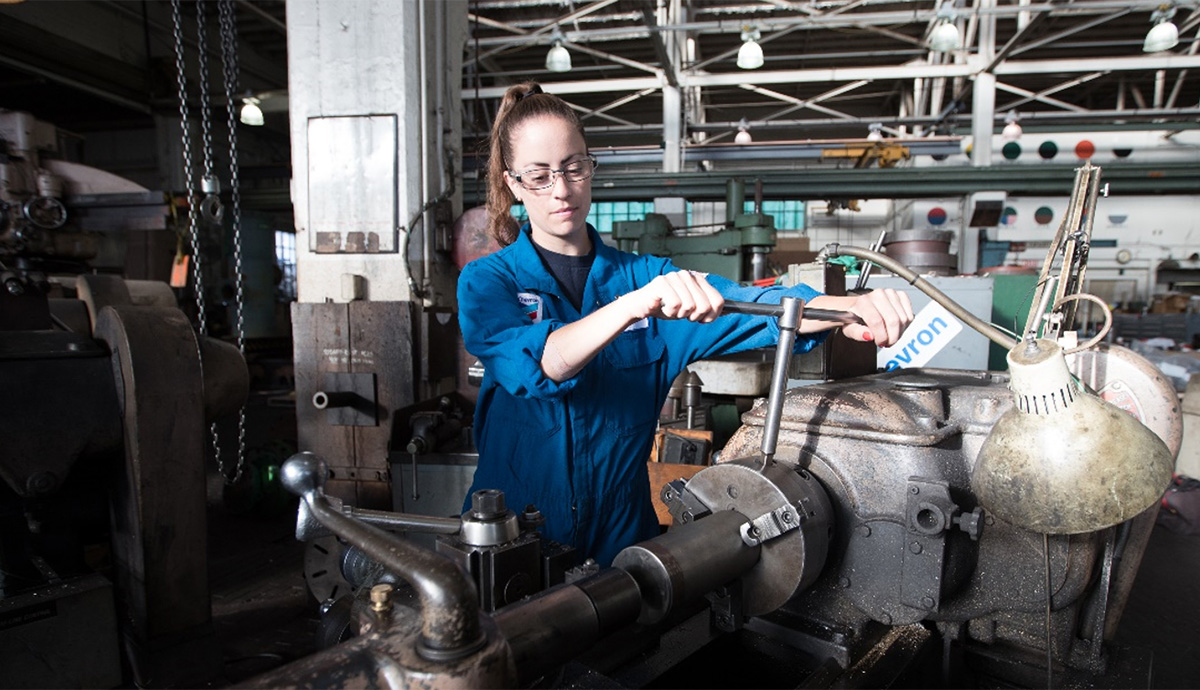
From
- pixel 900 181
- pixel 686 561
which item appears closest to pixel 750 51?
pixel 900 181

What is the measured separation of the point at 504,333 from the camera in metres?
0.93

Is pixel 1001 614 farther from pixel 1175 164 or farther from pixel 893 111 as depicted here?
pixel 893 111

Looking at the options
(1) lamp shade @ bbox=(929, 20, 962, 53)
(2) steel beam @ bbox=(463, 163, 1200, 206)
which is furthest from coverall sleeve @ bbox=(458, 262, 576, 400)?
(1) lamp shade @ bbox=(929, 20, 962, 53)

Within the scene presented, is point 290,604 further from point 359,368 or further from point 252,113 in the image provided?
point 252,113

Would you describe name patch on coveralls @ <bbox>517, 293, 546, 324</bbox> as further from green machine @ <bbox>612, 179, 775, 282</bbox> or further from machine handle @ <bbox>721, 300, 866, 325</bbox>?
green machine @ <bbox>612, 179, 775, 282</bbox>

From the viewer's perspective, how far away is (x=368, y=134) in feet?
9.09

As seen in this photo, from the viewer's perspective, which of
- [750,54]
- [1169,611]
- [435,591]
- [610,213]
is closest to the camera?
[435,591]

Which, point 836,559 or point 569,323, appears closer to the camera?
point 836,559

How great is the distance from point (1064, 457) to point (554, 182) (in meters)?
0.79

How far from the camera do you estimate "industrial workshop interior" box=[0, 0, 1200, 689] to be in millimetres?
645

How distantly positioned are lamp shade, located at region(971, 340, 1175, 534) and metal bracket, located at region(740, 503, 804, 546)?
21cm

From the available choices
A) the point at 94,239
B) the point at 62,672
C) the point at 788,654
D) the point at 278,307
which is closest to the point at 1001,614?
the point at 788,654

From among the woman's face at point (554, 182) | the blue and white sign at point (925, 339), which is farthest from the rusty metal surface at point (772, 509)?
the blue and white sign at point (925, 339)

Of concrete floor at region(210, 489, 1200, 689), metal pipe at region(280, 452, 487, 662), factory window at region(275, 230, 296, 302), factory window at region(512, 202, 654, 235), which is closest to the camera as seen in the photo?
metal pipe at region(280, 452, 487, 662)
